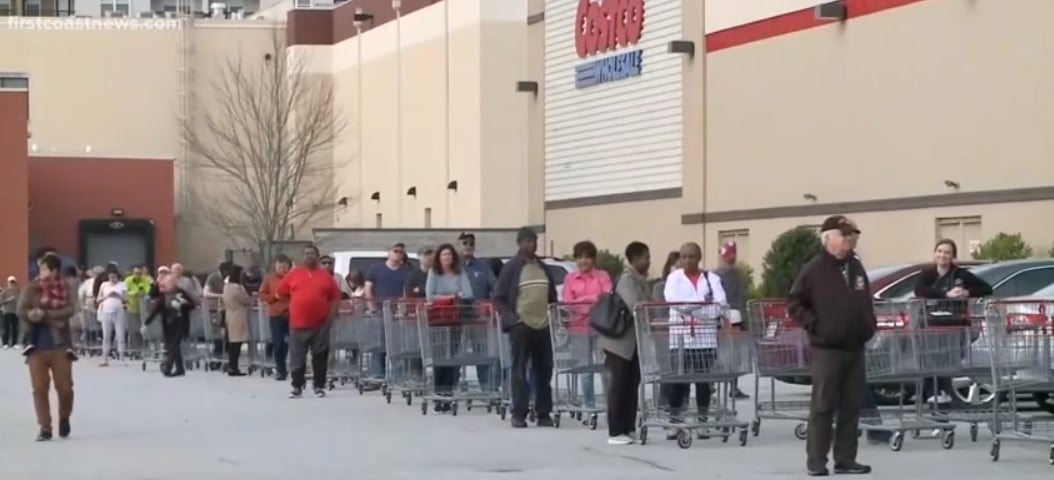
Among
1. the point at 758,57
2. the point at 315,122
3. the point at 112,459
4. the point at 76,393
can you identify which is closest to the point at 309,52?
the point at 315,122

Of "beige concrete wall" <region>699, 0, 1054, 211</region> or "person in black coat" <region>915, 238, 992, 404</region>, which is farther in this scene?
"beige concrete wall" <region>699, 0, 1054, 211</region>

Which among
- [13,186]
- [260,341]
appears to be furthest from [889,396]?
[13,186]

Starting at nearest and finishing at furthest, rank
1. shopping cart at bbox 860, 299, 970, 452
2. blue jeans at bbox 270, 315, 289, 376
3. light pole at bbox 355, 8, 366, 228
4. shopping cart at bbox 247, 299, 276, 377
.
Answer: shopping cart at bbox 860, 299, 970, 452
blue jeans at bbox 270, 315, 289, 376
shopping cart at bbox 247, 299, 276, 377
light pole at bbox 355, 8, 366, 228

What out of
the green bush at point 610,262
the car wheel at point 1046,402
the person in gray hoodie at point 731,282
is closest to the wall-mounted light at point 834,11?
the green bush at point 610,262

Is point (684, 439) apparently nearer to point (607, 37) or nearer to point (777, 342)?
point (777, 342)

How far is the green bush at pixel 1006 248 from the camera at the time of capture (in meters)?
34.8

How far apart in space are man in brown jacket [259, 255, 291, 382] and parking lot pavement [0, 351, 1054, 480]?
4473mm

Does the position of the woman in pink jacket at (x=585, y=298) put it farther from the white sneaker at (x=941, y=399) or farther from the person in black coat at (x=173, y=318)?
the person in black coat at (x=173, y=318)

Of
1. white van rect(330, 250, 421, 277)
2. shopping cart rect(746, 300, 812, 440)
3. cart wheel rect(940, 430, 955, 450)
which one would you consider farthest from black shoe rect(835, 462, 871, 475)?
white van rect(330, 250, 421, 277)

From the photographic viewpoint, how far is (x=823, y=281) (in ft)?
49.1

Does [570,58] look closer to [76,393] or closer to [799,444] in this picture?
[76,393]

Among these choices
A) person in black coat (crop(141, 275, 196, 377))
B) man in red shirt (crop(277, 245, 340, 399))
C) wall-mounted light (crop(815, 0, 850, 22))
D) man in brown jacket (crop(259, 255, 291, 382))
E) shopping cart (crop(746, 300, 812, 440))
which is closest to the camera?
shopping cart (crop(746, 300, 812, 440))

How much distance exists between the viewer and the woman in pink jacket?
19469mm

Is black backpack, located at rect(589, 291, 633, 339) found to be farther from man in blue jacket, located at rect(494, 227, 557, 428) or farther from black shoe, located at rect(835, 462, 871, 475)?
black shoe, located at rect(835, 462, 871, 475)
